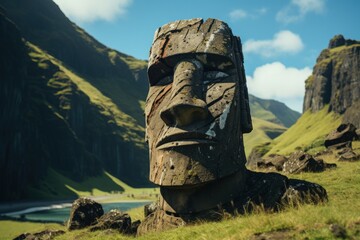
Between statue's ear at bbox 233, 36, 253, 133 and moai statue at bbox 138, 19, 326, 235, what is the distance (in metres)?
0.03

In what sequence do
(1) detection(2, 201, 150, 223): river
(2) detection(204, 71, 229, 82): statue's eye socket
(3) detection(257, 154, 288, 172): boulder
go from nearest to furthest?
(2) detection(204, 71, 229, 82): statue's eye socket, (3) detection(257, 154, 288, 172): boulder, (1) detection(2, 201, 150, 223): river

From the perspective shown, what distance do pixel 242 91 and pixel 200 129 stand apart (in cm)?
239

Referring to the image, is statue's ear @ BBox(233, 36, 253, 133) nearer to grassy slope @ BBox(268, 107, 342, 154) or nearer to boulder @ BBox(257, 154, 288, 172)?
boulder @ BBox(257, 154, 288, 172)

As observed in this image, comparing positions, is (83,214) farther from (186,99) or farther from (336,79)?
(336,79)

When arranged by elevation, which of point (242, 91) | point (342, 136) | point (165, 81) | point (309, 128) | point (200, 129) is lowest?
point (200, 129)

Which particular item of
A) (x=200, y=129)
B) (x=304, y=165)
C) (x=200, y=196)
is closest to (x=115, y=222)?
(x=200, y=196)

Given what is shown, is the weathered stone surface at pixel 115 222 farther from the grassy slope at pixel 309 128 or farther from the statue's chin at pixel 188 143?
the grassy slope at pixel 309 128

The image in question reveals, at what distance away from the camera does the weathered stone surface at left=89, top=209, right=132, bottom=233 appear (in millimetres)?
11702

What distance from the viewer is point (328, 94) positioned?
570 ft

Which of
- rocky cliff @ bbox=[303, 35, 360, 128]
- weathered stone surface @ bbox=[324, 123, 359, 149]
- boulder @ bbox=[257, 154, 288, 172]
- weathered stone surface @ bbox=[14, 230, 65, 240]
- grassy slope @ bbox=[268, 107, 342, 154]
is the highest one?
rocky cliff @ bbox=[303, 35, 360, 128]

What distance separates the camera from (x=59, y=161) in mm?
144875

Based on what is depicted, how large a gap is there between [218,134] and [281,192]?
7.47 feet

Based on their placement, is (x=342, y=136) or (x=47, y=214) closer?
(x=342, y=136)

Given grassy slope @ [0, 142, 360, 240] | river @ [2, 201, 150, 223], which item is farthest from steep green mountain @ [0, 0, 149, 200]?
grassy slope @ [0, 142, 360, 240]
